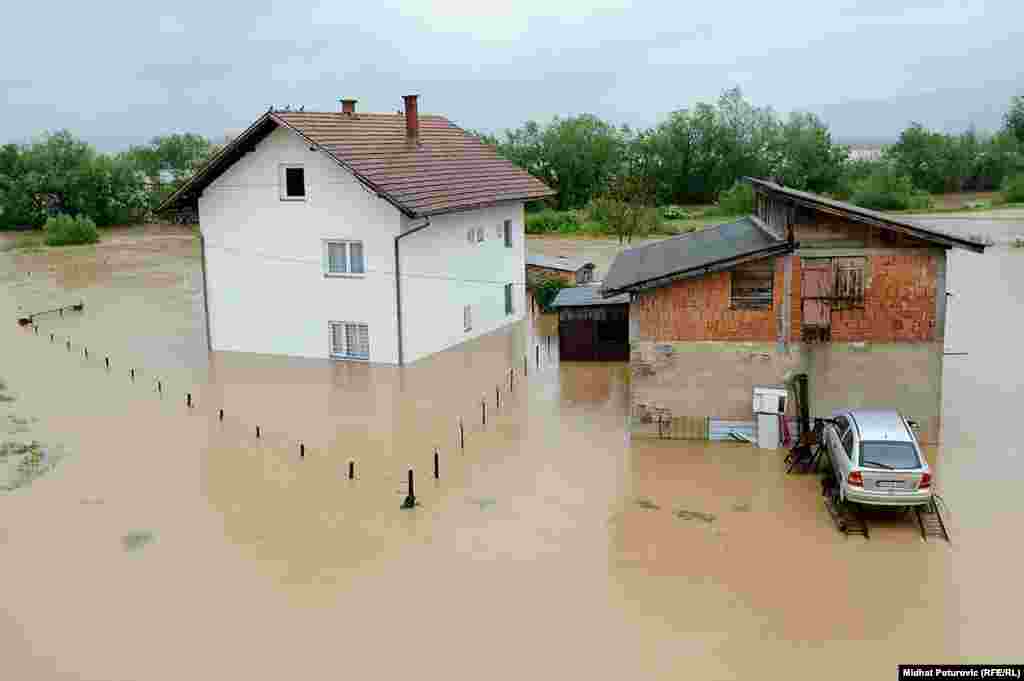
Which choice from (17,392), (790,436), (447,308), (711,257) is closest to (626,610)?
(790,436)

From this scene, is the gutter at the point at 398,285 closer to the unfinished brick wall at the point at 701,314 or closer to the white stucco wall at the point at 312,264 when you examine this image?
the white stucco wall at the point at 312,264

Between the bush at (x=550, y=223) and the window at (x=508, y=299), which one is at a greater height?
the bush at (x=550, y=223)

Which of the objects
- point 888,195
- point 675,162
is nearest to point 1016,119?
point 888,195

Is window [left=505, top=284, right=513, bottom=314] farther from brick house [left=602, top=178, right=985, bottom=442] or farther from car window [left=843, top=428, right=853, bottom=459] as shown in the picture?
car window [left=843, top=428, right=853, bottom=459]

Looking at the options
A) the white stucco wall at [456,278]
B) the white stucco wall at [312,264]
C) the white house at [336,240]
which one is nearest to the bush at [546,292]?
the white stucco wall at [456,278]

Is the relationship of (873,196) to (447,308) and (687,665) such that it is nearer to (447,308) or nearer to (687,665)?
(447,308)

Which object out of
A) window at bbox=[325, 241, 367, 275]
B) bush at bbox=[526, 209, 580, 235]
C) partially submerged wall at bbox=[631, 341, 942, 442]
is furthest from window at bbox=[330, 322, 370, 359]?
bush at bbox=[526, 209, 580, 235]

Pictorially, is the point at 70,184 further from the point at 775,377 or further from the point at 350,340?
the point at 775,377
